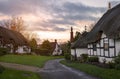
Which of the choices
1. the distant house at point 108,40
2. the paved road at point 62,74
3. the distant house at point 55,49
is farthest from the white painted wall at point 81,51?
the distant house at point 55,49

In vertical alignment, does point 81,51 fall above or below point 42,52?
above

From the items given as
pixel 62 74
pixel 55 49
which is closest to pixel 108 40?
pixel 62 74

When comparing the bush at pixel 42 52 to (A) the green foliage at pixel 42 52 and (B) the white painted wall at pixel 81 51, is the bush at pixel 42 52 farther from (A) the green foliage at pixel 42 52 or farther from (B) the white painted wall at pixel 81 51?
(B) the white painted wall at pixel 81 51

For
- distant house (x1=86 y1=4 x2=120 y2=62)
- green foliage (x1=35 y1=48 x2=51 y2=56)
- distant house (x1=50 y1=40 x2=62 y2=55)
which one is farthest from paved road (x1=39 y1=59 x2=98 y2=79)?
distant house (x1=50 y1=40 x2=62 y2=55)

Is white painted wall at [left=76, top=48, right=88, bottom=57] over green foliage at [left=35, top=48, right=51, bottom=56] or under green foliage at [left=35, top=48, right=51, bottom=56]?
over

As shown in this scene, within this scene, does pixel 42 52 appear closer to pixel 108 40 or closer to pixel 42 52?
pixel 42 52

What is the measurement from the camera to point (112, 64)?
2480 centimetres

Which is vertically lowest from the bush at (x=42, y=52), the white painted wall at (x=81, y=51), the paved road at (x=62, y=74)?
the paved road at (x=62, y=74)

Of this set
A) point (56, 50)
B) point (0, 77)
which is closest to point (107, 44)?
point (0, 77)

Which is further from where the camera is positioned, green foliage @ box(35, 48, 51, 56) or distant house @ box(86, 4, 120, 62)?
green foliage @ box(35, 48, 51, 56)

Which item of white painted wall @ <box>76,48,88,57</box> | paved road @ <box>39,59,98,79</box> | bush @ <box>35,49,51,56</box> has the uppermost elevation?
white painted wall @ <box>76,48,88,57</box>

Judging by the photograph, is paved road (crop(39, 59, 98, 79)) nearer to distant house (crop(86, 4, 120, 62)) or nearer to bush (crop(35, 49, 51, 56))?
distant house (crop(86, 4, 120, 62))

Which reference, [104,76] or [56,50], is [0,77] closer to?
[104,76]

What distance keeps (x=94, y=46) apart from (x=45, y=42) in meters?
59.3
